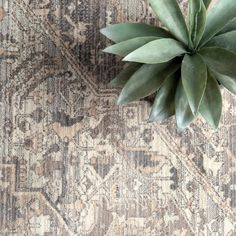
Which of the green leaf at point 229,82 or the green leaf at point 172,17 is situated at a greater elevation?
the green leaf at point 172,17

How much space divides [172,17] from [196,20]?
6cm

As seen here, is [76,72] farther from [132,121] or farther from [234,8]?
[234,8]

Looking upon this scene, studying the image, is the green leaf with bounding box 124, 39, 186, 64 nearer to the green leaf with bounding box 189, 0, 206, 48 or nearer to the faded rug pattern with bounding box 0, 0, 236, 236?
the green leaf with bounding box 189, 0, 206, 48

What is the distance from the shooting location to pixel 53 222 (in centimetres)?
138

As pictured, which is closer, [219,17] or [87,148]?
[219,17]

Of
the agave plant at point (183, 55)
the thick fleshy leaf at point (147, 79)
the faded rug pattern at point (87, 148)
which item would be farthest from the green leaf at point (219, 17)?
the faded rug pattern at point (87, 148)

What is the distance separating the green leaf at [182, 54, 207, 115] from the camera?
1026 millimetres

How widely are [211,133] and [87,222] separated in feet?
1.49

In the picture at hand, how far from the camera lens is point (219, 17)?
1.08m

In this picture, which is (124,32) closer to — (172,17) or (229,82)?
(172,17)

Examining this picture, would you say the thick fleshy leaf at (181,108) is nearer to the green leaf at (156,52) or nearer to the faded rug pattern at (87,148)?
the green leaf at (156,52)

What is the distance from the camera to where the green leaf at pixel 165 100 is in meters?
1.17

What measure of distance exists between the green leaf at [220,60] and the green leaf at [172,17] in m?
0.07

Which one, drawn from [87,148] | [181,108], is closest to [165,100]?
[181,108]
